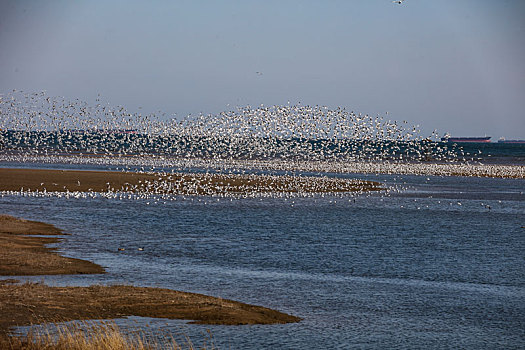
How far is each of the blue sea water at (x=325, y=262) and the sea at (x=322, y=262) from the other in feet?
0.15

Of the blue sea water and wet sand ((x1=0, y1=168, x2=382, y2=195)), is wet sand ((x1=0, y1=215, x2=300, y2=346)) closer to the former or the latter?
the blue sea water

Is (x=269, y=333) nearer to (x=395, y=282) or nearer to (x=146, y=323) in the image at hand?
(x=146, y=323)

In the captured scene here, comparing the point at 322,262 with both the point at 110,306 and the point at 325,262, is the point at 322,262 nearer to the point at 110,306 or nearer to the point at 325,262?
the point at 325,262

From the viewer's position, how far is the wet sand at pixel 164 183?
52156 mm

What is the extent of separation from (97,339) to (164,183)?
150 feet

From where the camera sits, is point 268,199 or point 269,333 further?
point 268,199

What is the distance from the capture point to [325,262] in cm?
2459

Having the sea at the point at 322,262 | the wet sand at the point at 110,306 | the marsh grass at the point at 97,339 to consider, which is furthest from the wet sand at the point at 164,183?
the marsh grass at the point at 97,339

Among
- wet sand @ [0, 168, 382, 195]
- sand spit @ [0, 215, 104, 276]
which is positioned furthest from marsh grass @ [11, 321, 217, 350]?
wet sand @ [0, 168, 382, 195]

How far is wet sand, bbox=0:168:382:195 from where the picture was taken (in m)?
52.2

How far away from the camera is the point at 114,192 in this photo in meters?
50.3

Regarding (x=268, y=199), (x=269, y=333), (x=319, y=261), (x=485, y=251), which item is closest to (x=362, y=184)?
(x=268, y=199)

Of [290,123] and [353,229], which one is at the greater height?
[290,123]

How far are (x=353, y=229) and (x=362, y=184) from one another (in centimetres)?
3103
